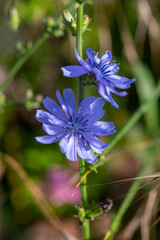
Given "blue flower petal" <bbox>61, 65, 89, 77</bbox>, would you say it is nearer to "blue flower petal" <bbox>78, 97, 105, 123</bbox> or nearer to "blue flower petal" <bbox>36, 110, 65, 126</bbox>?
"blue flower petal" <bbox>78, 97, 105, 123</bbox>

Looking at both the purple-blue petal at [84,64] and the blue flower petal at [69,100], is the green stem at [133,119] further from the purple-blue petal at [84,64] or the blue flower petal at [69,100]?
the purple-blue petal at [84,64]

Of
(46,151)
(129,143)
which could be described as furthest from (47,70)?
(129,143)

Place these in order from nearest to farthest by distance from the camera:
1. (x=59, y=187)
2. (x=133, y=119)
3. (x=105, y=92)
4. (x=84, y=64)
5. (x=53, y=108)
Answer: (x=84, y=64)
(x=105, y=92)
(x=53, y=108)
(x=133, y=119)
(x=59, y=187)

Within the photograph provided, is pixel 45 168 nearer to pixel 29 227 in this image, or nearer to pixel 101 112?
pixel 29 227

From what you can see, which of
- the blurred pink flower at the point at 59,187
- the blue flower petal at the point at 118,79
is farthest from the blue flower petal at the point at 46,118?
the blurred pink flower at the point at 59,187

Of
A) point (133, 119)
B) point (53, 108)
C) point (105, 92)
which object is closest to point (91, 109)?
point (105, 92)

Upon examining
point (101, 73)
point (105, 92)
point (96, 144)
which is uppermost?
point (101, 73)

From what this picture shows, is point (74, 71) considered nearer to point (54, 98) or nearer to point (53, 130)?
point (53, 130)
